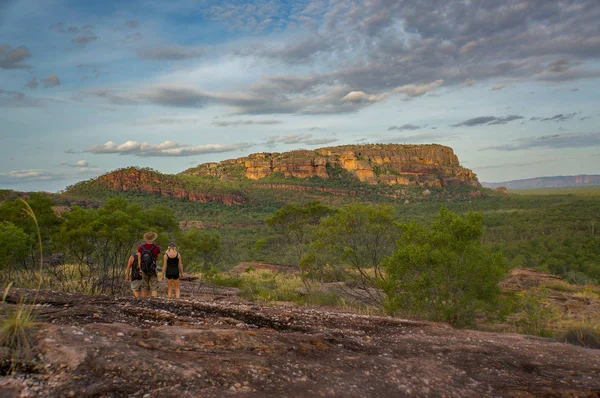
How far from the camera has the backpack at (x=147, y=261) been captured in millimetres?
8578

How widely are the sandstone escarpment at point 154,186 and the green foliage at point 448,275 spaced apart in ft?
202

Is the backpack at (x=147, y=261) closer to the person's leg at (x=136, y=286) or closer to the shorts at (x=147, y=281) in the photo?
the shorts at (x=147, y=281)

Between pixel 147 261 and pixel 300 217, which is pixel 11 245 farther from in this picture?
pixel 300 217

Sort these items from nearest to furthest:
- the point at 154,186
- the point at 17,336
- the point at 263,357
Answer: the point at 17,336 < the point at 263,357 < the point at 154,186

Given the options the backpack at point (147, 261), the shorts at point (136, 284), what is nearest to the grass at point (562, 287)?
the backpack at point (147, 261)

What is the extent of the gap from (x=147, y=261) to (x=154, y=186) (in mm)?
63286

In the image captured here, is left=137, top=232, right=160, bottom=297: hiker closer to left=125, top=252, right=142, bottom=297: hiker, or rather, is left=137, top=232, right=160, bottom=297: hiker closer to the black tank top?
left=125, top=252, right=142, bottom=297: hiker

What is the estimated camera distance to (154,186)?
67.5 metres

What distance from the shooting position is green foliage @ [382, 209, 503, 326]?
9438 millimetres

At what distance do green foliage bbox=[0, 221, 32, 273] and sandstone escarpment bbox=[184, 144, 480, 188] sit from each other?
87519 millimetres

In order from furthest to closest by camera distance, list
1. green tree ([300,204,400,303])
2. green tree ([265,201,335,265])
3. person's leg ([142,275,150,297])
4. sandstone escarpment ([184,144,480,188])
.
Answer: sandstone escarpment ([184,144,480,188])
green tree ([265,201,335,265])
green tree ([300,204,400,303])
person's leg ([142,275,150,297])

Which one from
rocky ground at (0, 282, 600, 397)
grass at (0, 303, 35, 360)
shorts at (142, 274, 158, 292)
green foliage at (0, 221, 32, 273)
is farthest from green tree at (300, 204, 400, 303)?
grass at (0, 303, 35, 360)

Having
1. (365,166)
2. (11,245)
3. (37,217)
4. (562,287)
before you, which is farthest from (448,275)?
(365,166)

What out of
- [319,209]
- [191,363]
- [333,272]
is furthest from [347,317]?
[319,209]
